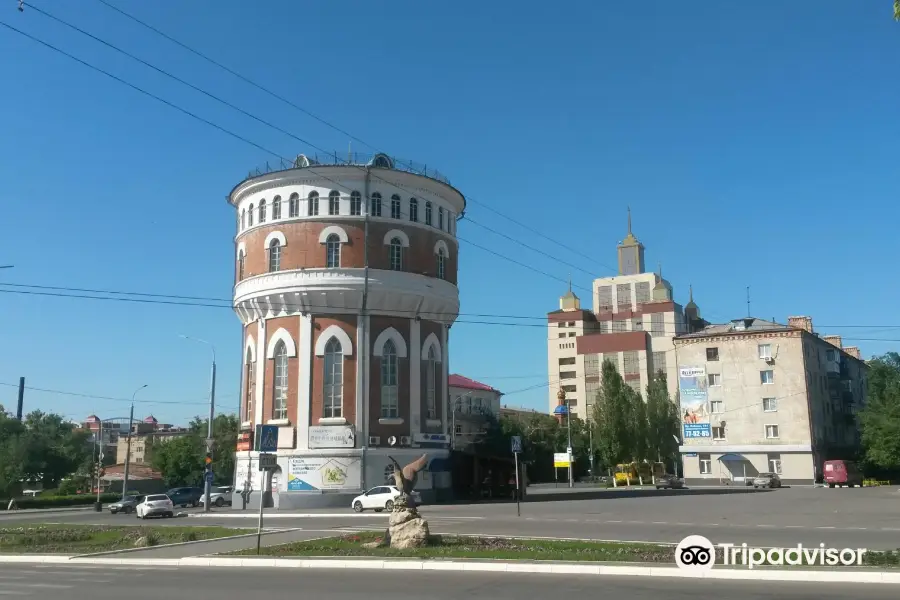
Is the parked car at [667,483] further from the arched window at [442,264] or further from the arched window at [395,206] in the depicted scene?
the arched window at [395,206]

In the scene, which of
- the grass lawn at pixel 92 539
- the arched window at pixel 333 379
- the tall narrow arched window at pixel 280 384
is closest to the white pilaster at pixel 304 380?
the arched window at pixel 333 379

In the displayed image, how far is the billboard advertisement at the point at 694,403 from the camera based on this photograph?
234 ft

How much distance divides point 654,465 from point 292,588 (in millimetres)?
70952

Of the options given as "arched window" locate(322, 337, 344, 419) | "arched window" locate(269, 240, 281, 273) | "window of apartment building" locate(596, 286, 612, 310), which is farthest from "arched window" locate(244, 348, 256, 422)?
"window of apartment building" locate(596, 286, 612, 310)

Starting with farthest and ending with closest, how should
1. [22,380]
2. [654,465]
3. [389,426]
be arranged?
[22,380], [654,465], [389,426]

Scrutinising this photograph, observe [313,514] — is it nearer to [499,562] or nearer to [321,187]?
[321,187]

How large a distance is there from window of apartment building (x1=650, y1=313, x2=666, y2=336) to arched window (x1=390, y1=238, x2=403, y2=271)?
7362 cm

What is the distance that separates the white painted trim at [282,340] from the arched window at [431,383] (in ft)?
26.7

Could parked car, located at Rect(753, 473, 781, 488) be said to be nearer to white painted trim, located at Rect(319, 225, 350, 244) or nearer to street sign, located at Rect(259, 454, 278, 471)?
white painted trim, located at Rect(319, 225, 350, 244)

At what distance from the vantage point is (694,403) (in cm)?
7212

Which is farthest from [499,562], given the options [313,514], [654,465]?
[654,465]

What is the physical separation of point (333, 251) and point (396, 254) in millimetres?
3767

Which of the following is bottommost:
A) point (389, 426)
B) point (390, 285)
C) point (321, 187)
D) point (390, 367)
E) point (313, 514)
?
point (313, 514)

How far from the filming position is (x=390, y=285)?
4428cm
